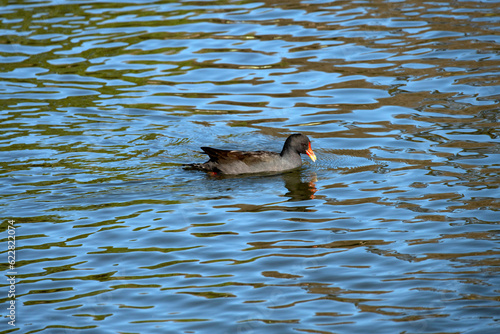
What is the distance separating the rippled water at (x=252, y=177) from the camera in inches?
315

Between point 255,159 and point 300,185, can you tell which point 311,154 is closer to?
point 300,185

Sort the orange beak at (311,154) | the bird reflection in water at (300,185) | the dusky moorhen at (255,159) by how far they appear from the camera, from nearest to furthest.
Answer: the bird reflection in water at (300,185) < the dusky moorhen at (255,159) < the orange beak at (311,154)

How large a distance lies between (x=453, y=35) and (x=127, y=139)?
861 cm

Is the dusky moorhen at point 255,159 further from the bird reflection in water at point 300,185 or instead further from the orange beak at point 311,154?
the bird reflection in water at point 300,185

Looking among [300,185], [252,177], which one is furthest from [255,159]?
[300,185]

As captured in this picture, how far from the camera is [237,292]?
26.9 feet

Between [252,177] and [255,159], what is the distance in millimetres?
303

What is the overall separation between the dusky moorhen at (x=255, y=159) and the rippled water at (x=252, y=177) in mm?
215

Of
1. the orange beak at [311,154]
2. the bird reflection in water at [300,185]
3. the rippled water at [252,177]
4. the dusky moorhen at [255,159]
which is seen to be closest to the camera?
the rippled water at [252,177]

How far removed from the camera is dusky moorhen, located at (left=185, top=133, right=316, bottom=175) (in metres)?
12.3

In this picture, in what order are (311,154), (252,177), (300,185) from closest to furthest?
(300,185) → (252,177) → (311,154)

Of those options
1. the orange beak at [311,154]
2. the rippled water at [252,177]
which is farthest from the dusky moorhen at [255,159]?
the rippled water at [252,177]

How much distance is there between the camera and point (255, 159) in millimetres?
12406

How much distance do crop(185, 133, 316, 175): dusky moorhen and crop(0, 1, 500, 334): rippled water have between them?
0.22m
